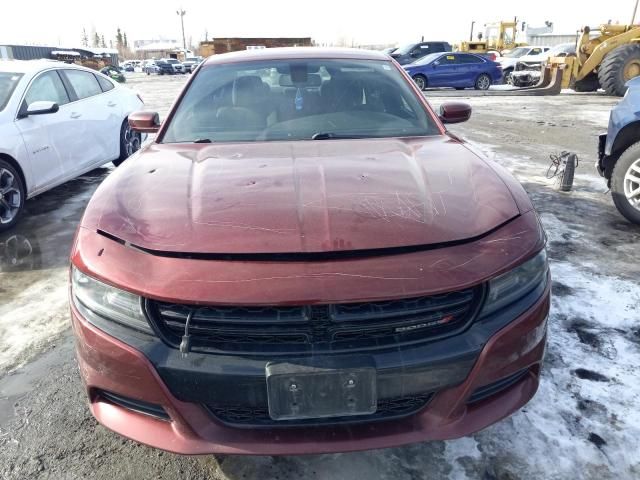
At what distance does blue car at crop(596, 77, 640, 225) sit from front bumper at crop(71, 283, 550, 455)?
337 cm

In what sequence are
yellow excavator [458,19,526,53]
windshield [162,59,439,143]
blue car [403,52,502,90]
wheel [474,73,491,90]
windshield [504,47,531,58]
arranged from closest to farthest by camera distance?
windshield [162,59,439,143]
blue car [403,52,502,90]
wheel [474,73,491,90]
windshield [504,47,531,58]
yellow excavator [458,19,526,53]

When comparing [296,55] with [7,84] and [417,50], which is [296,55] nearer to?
[7,84]

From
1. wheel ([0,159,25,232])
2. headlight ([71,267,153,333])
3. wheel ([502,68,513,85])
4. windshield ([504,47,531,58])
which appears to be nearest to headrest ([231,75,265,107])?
headlight ([71,267,153,333])

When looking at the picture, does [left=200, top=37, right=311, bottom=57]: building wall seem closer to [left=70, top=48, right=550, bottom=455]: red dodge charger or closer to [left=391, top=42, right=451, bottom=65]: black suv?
[left=391, top=42, right=451, bottom=65]: black suv

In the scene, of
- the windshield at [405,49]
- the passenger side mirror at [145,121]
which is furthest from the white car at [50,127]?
the windshield at [405,49]

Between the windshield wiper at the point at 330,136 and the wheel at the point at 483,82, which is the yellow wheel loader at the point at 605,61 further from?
the windshield wiper at the point at 330,136

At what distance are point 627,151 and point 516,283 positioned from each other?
347cm

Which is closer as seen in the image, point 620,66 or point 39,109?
point 39,109

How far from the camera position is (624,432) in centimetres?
206

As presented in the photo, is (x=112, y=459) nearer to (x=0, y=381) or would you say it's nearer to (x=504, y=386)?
(x=0, y=381)

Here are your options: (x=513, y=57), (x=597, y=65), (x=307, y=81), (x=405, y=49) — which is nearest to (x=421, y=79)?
(x=405, y=49)

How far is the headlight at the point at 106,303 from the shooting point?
5.16 ft

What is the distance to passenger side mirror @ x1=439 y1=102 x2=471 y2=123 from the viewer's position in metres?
3.21

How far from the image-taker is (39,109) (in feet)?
15.2
